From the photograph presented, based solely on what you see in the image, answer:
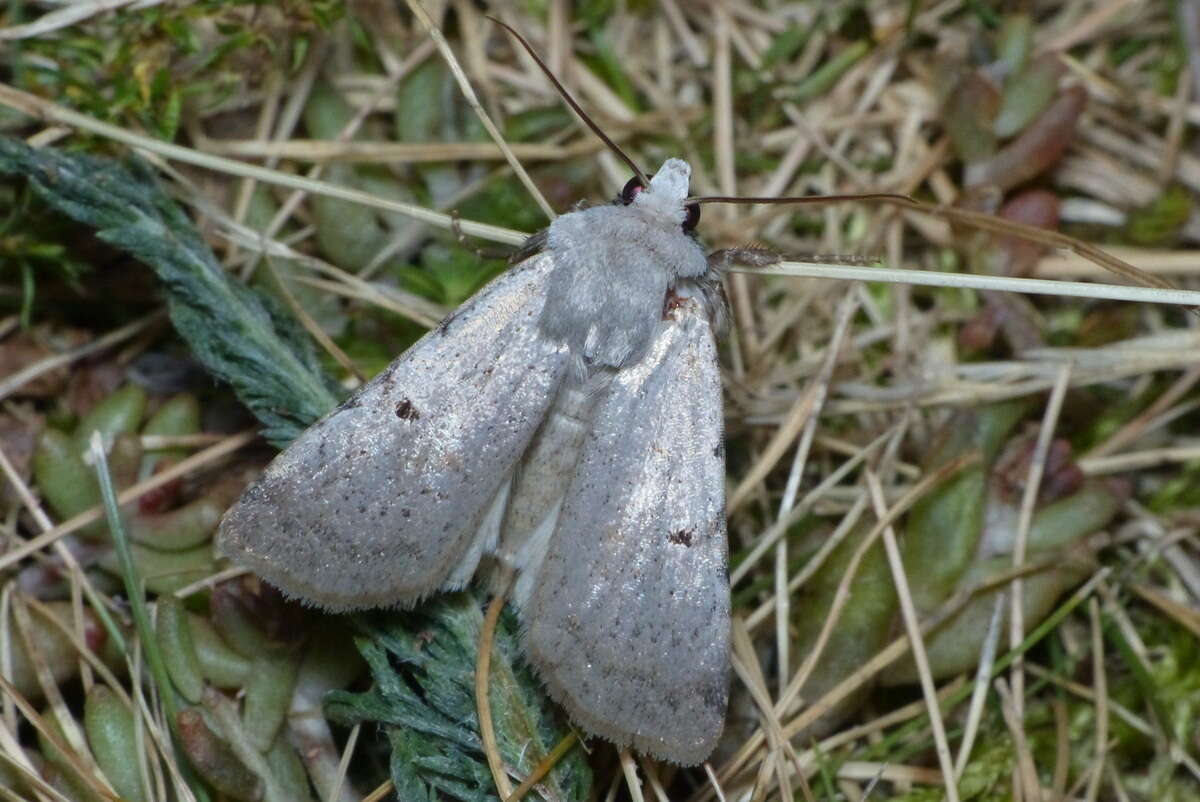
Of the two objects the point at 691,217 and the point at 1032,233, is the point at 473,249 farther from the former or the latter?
the point at 1032,233

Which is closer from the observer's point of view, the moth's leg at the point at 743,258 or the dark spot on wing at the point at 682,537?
the dark spot on wing at the point at 682,537

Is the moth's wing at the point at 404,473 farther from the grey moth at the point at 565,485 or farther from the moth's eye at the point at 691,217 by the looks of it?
the moth's eye at the point at 691,217

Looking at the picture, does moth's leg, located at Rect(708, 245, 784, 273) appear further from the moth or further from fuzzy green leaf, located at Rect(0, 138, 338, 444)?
fuzzy green leaf, located at Rect(0, 138, 338, 444)

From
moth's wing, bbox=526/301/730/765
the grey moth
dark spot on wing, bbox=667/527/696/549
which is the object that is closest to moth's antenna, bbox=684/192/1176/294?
the grey moth

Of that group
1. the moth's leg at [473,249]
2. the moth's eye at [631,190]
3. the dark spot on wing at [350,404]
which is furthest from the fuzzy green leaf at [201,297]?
the moth's eye at [631,190]

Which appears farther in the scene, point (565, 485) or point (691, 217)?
point (691, 217)

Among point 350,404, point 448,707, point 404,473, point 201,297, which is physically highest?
point 201,297

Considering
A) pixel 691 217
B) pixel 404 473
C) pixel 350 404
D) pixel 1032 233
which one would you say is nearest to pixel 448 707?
pixel 404 473

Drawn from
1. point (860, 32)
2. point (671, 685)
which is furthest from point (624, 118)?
point (671, 685)
